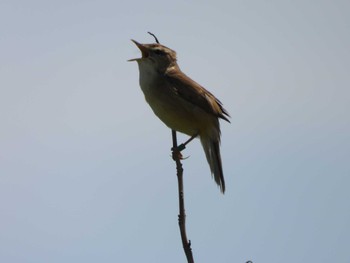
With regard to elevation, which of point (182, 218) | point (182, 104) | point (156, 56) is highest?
point (156, 56)

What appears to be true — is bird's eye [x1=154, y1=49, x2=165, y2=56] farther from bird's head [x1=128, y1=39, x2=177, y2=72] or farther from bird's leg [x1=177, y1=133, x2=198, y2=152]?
bird's leg [x1=177, y1=133, x2=198, y2=152]

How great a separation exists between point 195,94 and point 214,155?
0.70 metres

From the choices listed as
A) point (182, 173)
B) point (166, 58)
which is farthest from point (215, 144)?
point (182, 173)

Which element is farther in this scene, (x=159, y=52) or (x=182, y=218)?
(x=159, y=52)

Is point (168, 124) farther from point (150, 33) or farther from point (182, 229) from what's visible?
point (182, 229)

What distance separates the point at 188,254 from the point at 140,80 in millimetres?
3472

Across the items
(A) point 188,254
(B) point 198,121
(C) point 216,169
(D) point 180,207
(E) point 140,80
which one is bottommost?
(A) point 188,254

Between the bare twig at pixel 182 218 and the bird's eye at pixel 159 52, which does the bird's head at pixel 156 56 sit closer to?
the bird's eye at pixel 159 52

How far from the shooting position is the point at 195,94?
22.9 feet

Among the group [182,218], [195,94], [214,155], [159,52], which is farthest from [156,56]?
[182,218]

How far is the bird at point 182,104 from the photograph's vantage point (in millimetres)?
6758

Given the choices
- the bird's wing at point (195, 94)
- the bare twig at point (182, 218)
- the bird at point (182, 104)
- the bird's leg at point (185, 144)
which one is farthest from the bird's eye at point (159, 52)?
the bare twig at point (182, 218)

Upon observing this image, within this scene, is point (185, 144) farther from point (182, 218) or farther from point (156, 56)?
point (182, 218)

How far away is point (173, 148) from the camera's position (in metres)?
6.24
